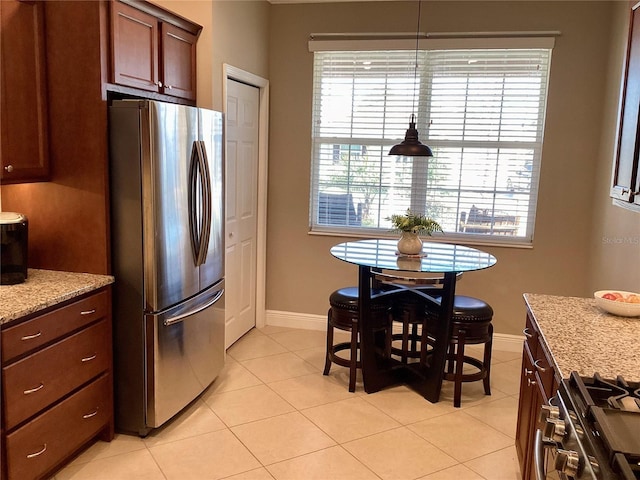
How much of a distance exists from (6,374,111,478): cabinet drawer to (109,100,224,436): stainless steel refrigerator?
5.8 inches

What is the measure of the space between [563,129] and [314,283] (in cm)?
229

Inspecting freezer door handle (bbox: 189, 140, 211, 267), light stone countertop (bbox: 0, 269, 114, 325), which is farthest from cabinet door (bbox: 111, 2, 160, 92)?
light stone countertop (bbox: 0, 269, 114, 325)

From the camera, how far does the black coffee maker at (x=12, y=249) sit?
2.40m

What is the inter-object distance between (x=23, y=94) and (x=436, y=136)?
9.42 feet

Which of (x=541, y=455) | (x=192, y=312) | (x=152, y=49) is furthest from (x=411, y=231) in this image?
(x=541, y=455)

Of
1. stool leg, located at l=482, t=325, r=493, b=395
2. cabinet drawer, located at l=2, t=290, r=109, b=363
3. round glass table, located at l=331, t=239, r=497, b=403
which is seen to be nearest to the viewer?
cabinet drawer, located at l=2, t=290, r=109, b=363

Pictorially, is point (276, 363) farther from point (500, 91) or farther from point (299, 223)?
point (500, 91)

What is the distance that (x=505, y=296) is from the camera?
13.9ft

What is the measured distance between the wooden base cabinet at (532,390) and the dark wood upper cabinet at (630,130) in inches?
25.8

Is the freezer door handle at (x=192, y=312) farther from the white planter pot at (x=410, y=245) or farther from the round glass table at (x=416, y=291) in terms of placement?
the white planter pot at (x=410, y=245)

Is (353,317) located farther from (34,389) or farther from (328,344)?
(34,389)

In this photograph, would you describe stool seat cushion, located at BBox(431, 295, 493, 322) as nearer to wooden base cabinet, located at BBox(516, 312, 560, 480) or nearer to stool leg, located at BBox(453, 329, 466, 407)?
stool leg, located at BBox(453, 329, 466, 407)

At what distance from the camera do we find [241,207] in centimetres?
411

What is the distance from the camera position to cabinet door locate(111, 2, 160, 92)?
2584 mm
